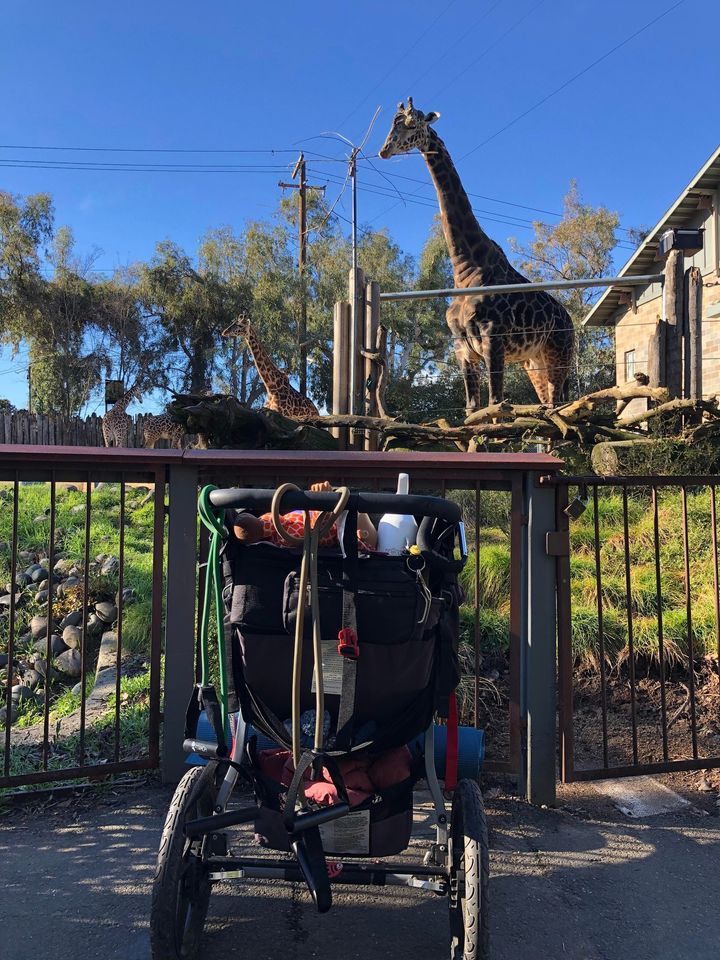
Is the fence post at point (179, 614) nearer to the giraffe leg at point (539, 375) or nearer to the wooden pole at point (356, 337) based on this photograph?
the wooden pole at point (356, 337)

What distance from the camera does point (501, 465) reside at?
368cm

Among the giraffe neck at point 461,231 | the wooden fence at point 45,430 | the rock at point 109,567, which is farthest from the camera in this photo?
the wooden fence at point 45,430

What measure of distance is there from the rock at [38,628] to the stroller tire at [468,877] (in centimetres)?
592

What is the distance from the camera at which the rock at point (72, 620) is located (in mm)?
7348

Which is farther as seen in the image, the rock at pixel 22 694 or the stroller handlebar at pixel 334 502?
the rock at pixel 22 694

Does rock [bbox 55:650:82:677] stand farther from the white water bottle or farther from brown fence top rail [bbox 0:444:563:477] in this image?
the white water bottle

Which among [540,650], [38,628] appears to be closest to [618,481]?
[540,650]

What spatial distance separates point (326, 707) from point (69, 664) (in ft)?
17.1

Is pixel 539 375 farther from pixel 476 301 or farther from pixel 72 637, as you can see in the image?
pixel 72 637

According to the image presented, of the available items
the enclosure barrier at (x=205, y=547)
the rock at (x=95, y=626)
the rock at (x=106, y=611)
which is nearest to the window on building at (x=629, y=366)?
the rock at (x=106, y=611)

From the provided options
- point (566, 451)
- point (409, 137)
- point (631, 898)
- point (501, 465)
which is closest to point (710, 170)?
point (409, 137)

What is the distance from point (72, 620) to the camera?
7.37m

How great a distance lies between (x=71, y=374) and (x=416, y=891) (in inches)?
1130

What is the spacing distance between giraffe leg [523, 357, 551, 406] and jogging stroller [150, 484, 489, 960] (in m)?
7.55
